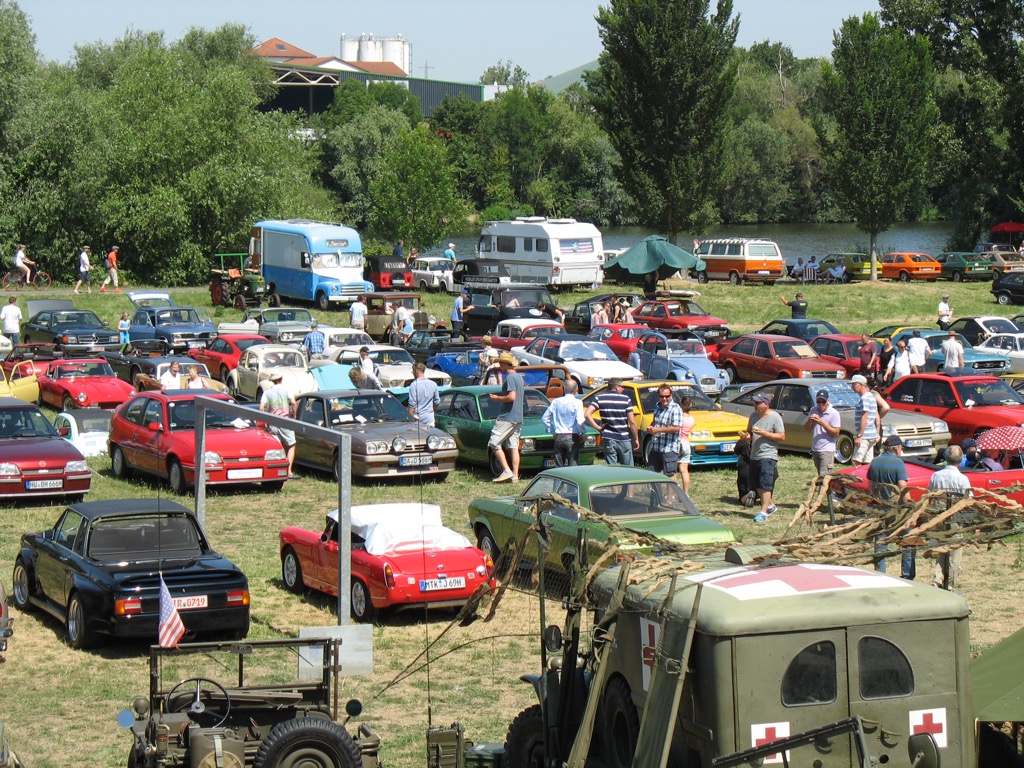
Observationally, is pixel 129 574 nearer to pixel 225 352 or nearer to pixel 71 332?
pixel 225 352

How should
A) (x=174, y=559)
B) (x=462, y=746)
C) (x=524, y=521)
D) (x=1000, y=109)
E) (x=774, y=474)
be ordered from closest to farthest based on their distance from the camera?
(x=462, y=746) → (x=174, y=559) → (x=524, y=521) → (x=774, y=474) → (x=1000, y=109)

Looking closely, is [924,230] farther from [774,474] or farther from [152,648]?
[152,648]

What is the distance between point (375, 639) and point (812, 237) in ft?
262

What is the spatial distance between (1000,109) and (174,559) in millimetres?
55253

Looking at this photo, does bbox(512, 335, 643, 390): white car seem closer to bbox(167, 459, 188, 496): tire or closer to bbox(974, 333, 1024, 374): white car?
bbox(974, 333, 1024, 374): white car

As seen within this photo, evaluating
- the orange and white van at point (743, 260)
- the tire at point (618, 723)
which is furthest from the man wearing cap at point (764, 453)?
the orange and white van at point (743, 260)

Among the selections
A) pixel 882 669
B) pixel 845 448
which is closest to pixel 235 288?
pixel 845 448

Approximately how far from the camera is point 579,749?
679 centimetres

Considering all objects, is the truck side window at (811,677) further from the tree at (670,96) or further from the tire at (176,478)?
the tree at (670,96)

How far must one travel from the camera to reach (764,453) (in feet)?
60.0

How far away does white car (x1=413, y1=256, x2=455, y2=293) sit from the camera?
50.3 metres

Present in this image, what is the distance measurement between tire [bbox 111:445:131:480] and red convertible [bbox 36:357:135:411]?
4.56 meters

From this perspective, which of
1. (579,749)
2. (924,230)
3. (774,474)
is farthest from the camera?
(924,230)

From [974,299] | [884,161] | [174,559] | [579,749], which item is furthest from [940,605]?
[884,161]
